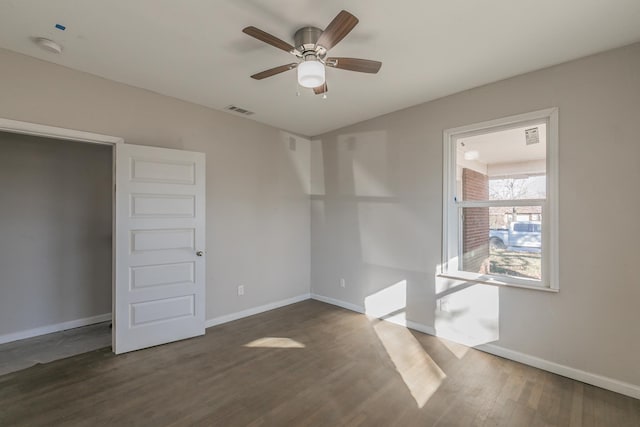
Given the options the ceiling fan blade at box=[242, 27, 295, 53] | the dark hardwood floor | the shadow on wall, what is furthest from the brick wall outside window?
the ceiling fan blade at box=[242, 27, 295, 53]

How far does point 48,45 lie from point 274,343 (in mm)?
3388

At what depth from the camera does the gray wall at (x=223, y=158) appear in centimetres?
264

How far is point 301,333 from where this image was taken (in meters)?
3.49

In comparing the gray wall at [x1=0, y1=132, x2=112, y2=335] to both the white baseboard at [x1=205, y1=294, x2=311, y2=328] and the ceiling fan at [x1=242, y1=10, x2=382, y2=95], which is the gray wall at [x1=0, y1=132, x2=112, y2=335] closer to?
the white baseboard at [x1=205, y1=294, x2=311, y2=328]

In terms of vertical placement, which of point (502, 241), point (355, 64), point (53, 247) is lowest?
point (53, 247)

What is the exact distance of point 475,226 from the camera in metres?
3.28

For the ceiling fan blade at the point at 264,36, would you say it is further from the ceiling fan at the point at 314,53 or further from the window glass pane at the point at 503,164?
the window glass pane at the point at 503,164

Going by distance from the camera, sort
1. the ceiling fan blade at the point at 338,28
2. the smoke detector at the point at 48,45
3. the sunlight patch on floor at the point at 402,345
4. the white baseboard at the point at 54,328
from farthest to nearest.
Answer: the white baseboard at the point at 54,328 → the sunlight patch on floor at the point at 402,345 → the smoke detector at the point at 48,45 → the ceiling fan blade at the point at 338,28

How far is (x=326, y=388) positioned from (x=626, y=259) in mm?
2656

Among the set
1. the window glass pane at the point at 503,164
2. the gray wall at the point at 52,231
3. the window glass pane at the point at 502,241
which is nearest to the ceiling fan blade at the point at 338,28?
the window glass pane at the point at 503,164

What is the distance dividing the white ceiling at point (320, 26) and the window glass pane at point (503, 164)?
59cm

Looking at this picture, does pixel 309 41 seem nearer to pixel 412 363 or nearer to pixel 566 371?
pixel 412 363

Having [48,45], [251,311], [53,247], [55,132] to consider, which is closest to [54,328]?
[53,247]

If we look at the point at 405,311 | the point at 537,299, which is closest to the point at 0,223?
the point at 405,311
